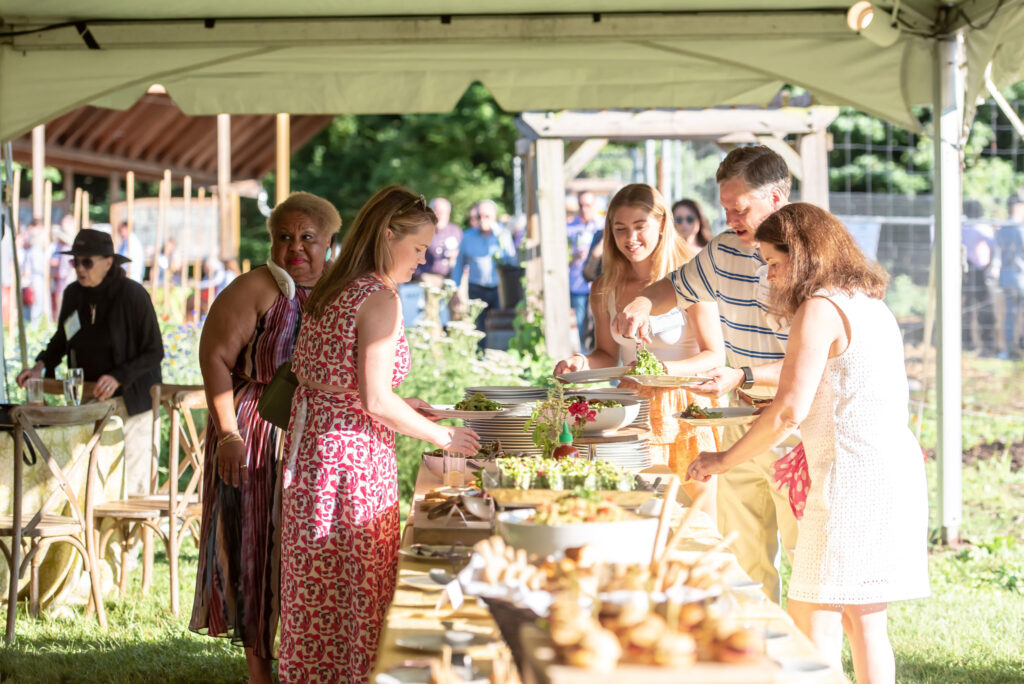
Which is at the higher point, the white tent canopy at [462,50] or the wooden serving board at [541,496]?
the white tent canopy at [462,50]

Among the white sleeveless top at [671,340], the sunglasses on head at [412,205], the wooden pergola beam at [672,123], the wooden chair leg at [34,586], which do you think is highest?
the wooden pergola beam at [672,123]

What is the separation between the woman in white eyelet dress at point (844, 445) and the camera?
2.52 m

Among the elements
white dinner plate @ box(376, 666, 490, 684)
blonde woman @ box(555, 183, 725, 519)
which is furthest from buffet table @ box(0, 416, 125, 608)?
white dinner plate @ box(376, 666, 490, 684)

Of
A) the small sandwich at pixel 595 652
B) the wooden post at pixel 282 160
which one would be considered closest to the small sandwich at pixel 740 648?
the small sandwich at pixel 595 652

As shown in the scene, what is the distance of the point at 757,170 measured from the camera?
3.36 meters

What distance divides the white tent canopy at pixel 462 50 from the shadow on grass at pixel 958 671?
2.36 metres

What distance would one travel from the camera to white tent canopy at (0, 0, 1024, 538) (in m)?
5.00

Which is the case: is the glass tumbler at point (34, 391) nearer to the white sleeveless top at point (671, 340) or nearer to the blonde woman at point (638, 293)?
the blonde woman at point (638, 293)

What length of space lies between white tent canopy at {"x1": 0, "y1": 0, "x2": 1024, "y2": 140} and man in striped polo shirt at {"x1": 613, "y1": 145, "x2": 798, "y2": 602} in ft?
5.71

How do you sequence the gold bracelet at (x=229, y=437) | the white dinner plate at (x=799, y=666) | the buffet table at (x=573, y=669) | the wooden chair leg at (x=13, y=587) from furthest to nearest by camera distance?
the wooden chair leg at (x=13, y=587)
the gold bracelet at (x=229, y=437)
the white dinner plate at (x=799, y=666)
the buffet table at (x=573, y=669)

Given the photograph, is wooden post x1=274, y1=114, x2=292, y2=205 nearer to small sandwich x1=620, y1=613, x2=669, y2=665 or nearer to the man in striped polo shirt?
the man in striped polo shirt

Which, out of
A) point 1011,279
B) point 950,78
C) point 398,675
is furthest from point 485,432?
point 1011,279

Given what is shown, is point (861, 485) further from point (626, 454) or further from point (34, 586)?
point (34, 586)

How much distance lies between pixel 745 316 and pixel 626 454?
0.89 metres
